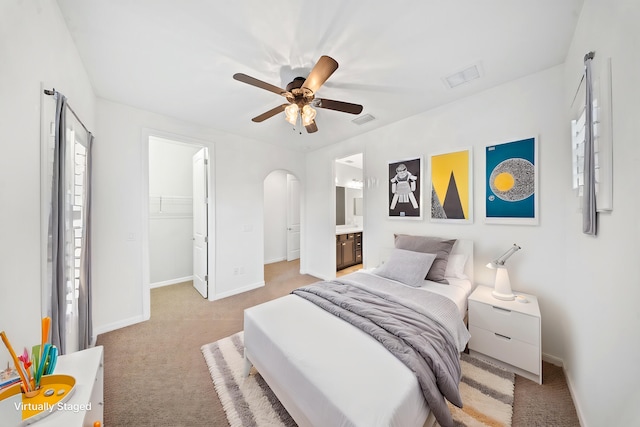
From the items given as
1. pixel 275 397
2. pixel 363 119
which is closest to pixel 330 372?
pixel 275 397

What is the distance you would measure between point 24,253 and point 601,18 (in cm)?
323

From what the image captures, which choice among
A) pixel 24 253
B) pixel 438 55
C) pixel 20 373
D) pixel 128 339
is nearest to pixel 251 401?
pixel 20 373

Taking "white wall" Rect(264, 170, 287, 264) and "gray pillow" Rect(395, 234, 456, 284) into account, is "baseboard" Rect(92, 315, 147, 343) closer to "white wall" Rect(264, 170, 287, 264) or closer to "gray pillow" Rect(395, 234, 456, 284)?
"white wall" Rect(264, 170, 287, 264)

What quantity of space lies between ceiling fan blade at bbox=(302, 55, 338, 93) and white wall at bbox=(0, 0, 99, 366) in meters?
1.47

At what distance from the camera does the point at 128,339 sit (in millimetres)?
2445

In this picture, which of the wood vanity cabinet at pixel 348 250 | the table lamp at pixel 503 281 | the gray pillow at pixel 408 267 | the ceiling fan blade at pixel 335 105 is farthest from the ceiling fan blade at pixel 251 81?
the wood vanity cabinet at pixel 348 250

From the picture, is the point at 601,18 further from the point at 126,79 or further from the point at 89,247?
the point at 89,247

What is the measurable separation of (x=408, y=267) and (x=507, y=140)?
164cm

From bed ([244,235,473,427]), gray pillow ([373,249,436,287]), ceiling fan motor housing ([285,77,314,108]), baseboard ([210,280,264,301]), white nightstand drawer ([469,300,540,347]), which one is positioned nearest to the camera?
bed ([244,235,473,427])

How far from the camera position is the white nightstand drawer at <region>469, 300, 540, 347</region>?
1.79 metres

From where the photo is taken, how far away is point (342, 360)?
125cm

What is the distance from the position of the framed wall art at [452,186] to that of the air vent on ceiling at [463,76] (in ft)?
2.34

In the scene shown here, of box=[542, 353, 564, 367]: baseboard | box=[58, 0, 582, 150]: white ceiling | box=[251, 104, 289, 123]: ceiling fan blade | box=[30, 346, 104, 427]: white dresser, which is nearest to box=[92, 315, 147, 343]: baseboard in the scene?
box=[30, 346, 104, 427]: white dresser

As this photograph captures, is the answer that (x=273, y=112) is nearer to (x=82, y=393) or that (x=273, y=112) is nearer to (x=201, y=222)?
(x=82, y=393)
